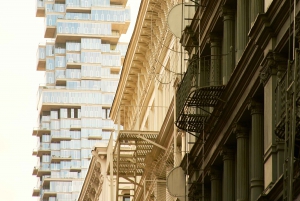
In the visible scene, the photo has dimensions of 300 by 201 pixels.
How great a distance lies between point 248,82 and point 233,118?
1.43 metres

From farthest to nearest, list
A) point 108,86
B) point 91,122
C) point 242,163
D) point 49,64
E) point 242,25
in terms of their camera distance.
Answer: point 49,64 → point 91,122 → point 108,86 → point 242,25 → point 242,163

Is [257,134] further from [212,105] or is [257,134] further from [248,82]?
[212,105]

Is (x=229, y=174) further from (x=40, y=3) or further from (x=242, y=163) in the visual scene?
(x=40, y=3)

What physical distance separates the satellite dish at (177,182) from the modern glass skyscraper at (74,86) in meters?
121

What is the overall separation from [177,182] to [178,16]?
4556 mm

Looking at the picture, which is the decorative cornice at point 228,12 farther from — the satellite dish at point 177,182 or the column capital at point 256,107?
the satellite dish at point 177,182

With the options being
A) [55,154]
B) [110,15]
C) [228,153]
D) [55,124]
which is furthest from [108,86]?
[228,153]

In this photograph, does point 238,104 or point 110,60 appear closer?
point 238,104

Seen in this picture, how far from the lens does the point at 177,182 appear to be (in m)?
31.8

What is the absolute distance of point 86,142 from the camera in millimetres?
157125

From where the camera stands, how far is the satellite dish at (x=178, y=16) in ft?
103

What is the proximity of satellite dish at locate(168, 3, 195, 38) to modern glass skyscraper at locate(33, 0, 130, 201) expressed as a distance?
120 metres

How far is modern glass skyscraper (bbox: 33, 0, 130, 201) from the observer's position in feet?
508

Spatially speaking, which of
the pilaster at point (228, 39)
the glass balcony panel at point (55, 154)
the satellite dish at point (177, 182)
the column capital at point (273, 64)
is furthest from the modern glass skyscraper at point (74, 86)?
the column capital at point (273, 64)
